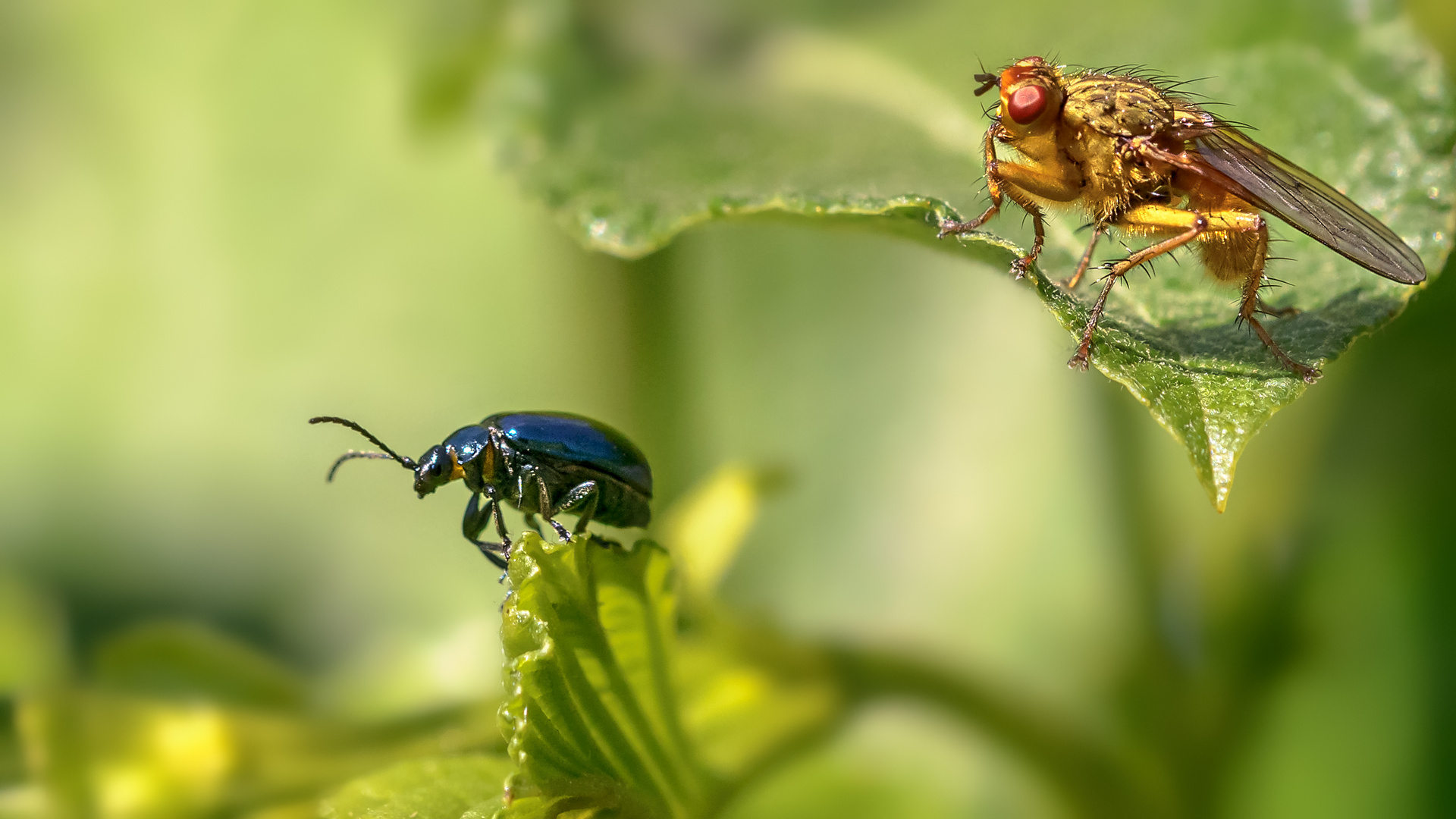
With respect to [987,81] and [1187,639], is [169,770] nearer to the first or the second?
[987,81]

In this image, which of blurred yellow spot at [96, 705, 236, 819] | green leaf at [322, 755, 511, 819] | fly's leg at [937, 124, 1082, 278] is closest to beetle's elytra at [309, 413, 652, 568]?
green leaf at [322, 755, 511, 819]

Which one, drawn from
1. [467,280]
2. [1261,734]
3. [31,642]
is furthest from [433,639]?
[1261,734]

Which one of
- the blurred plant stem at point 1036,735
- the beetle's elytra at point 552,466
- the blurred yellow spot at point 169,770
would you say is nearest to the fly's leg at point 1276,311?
the blurred plant stem at point 1036,735

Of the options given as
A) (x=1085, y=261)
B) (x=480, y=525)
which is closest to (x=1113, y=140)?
(x=1085, y=261)

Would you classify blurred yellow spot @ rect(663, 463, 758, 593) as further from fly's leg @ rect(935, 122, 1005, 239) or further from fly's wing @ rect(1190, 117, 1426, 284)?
fly's wing @ rect(1190, 117, 1426, 284)

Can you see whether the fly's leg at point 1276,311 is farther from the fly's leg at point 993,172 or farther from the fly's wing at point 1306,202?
the fly's leg at point 993,172
